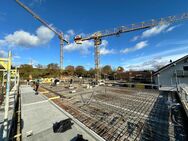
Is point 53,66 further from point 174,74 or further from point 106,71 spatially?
point 174,74

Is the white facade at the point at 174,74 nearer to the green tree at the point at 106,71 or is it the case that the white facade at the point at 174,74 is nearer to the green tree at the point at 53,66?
the green tree at the point at 106,71

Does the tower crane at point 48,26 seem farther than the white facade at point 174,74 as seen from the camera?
Yes

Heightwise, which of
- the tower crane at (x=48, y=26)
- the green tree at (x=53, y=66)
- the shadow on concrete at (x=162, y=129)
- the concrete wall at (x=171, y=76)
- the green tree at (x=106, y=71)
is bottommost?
the shadow on concrete at (x=162, y=129)

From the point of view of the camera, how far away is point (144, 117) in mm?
5137

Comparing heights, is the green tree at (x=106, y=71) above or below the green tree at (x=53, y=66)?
below

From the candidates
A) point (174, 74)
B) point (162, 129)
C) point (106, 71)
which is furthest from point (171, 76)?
point (106, 71)

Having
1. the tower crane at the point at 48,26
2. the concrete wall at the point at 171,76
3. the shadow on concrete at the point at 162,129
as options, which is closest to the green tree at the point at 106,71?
the tower crane at the point at 48,26

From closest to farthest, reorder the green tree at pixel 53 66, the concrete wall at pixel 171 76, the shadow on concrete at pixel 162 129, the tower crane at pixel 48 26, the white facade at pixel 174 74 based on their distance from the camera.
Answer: the shadow on concrete at pixel 162 129
the white facade at pixel 174 74
the concrete wall at pixel 171 76
the tower crane at pixel 48 26
the green tree at pixel 53 66

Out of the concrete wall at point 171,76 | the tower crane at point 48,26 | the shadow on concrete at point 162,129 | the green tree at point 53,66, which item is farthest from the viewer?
the green tree at point 53,66

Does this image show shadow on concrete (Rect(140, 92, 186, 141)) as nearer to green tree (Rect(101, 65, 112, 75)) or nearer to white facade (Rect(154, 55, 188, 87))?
white facade (Rect(154, 55, 188, 87))

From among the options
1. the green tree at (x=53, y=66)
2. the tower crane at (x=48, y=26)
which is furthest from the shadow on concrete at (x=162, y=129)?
the green tree at (x=53, y=66)

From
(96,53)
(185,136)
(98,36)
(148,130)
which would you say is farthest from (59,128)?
(98,36)

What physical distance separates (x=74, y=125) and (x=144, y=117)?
3.32 meters

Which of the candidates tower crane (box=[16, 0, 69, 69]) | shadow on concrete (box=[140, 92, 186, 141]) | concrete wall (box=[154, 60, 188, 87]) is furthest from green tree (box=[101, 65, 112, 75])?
shadow on concrete (box=[140, 92, 186, 141])
